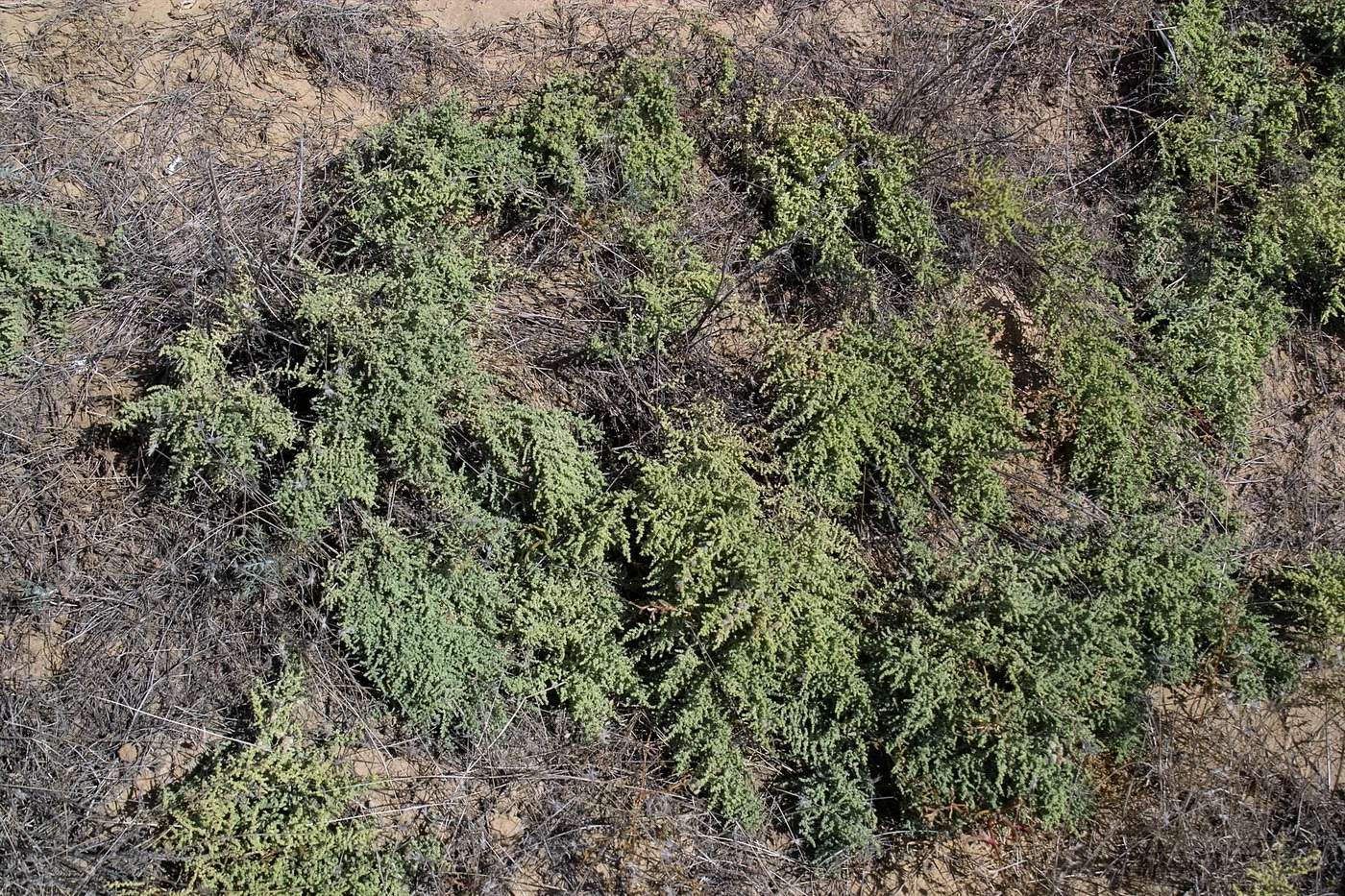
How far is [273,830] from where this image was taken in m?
3.76

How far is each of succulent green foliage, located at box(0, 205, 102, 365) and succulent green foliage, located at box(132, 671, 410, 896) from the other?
1.85 meters

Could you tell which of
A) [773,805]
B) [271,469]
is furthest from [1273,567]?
[271,469]

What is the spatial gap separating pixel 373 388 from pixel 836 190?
226cm

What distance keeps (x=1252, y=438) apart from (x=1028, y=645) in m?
1.85

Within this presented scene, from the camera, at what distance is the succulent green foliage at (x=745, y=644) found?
4.12m

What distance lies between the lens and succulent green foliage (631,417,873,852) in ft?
13.5

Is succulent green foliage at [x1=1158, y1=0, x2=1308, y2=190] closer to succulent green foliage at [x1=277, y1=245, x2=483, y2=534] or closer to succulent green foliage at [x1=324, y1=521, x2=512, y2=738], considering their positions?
succulent green foliage at [x1=277, y1=245, x2=483, y2=534]

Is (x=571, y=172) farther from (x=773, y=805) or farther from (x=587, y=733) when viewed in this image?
(x=773, y=805)

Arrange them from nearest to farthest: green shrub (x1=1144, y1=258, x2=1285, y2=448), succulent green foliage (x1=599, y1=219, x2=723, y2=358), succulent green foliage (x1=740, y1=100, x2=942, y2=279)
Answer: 1. succulent green foliage (x1=599, y1=219, x2=723, y2=358)
2. succulent green foliage (x1=740, y1=100, x2=942, y2=279)
3. green shrub (x1=1144, y1=258, x2=1285, y2=448)

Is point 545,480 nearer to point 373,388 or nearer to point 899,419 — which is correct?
point 373,388

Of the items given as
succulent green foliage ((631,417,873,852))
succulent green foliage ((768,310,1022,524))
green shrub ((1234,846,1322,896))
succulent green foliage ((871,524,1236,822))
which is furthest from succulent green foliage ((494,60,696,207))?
green shrub ((1234,846,1322,896))

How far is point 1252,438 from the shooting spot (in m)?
5.09

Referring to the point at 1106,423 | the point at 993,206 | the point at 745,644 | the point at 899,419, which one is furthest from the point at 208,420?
the point at 1106,423

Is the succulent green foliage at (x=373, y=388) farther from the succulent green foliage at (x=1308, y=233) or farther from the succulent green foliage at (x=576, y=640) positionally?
the succulent green foliage at (x=1308, y=233)
